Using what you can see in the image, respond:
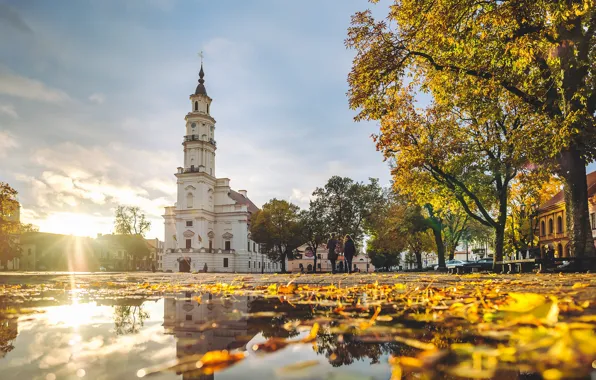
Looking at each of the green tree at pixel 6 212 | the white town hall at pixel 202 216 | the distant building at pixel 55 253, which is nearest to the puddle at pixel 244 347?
the green tree at pixel 6 212

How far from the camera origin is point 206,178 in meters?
77.5

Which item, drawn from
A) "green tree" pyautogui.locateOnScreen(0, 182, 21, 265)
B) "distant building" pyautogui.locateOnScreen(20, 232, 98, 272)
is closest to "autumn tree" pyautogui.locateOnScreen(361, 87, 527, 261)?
"green tree" pyautogui.locateOnScreen(0, 182, 21, 265)

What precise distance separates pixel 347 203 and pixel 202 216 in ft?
108

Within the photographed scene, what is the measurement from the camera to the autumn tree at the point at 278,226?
212ft

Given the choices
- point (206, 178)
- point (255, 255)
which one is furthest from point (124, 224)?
point (255, 255)

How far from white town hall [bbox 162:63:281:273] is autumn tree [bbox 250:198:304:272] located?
12576 millimetres

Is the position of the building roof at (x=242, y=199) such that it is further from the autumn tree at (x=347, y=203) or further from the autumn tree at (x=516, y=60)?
the autumn tree at (x=516, y=60)

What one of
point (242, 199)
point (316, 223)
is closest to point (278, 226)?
point (316, 223)

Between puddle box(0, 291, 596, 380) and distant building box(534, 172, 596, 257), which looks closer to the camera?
puddle box(0, 291, 596, 380)

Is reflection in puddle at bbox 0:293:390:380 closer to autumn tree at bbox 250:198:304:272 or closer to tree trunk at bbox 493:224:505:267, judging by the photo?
tree trunk at bbox 493:224:505:267

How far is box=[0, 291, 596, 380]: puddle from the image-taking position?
1381 millimetres

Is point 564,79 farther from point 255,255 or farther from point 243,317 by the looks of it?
point 255,255

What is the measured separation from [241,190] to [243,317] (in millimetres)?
97527

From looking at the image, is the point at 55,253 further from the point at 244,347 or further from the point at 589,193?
the point at 244,347
